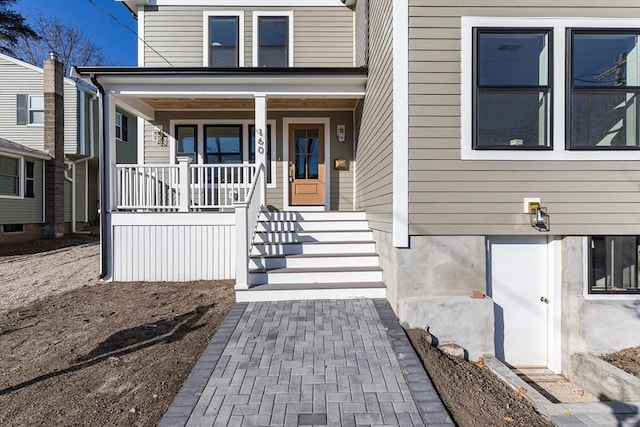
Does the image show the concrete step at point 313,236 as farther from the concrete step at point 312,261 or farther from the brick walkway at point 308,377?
the brick walkway at point 308,377

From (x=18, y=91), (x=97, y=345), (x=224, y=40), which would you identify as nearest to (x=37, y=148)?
(x=18, y=91)

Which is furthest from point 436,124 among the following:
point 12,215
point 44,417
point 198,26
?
point 12,215

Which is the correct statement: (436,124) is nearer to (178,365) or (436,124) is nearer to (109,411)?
(178,365)

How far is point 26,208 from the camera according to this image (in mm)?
11227

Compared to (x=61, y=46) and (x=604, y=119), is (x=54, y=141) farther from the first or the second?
(x=604, y=119)

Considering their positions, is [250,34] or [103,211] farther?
[250,34]

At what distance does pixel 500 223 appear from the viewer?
4094 mm

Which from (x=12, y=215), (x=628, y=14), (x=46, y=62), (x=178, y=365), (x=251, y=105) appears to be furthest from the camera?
(x=46, y=62)

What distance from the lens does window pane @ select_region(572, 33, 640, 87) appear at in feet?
13.5

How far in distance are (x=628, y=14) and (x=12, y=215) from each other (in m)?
15.1

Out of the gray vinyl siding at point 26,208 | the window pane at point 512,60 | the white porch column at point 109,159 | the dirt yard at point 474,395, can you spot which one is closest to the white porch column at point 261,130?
the white porch column at point 109,159

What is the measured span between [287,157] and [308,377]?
5.98m

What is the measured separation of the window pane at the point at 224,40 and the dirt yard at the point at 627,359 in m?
8.85

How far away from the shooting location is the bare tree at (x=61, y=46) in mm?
19328
